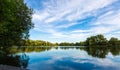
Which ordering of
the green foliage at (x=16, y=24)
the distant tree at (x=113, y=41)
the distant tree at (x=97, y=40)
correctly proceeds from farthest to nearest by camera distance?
the distant tree at (x=97, y=40), the distant tree at (x=113, y=41), the green foliage at (x=16, y=24)

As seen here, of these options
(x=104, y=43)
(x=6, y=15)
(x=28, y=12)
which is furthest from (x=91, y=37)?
(x=6, y=15)

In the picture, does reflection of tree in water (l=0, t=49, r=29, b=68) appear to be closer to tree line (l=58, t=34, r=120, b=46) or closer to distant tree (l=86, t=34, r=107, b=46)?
tree line (l=58, t=34, r=120, b=46)


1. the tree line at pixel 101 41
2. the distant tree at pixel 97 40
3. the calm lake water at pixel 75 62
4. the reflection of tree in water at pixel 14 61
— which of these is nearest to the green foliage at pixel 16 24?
the reflection of tree in water at pixel 14 61

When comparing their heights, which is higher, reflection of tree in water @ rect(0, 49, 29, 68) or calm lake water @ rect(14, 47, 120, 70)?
reflection of tree in water @ rect(0, 49, 29, 68)

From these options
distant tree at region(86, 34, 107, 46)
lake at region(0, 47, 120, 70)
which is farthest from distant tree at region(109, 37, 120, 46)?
lake at region(0, 47, 120, 70)

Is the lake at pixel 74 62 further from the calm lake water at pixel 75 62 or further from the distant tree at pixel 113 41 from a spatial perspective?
the distant tree at pixel 113 41

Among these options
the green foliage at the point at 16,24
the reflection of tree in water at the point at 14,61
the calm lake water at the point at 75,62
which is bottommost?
the calm lake water at the point at 75,62

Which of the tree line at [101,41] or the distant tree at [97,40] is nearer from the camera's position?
the tree line at [101,41]

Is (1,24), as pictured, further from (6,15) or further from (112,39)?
(112,39)

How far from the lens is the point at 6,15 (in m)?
30.1

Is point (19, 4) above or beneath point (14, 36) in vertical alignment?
above

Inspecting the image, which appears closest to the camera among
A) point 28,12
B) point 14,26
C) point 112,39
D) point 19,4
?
point 14,26

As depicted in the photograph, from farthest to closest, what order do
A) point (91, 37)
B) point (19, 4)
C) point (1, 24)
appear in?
1. point (91, 37)
2. point (19, 4)
3. point (1, 24)

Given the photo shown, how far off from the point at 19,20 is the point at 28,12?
482cm
